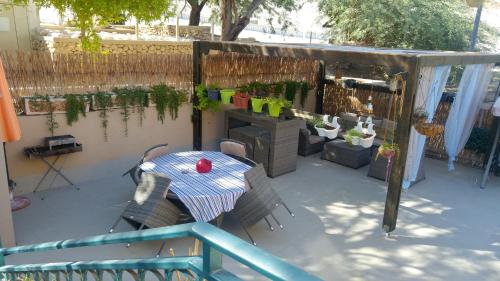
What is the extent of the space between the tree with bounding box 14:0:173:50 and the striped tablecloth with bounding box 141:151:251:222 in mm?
2771

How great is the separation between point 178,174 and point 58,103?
8.50ft

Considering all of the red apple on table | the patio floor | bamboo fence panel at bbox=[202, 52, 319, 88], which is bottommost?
the patio floor

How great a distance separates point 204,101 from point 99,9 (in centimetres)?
256

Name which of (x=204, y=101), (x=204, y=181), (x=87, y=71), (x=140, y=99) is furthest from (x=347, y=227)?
(x=87, y=71)

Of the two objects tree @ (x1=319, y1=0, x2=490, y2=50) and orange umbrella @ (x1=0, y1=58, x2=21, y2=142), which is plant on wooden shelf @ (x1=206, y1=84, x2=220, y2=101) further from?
tree @ (x1=319, y1=0, x2=490, y2=50)

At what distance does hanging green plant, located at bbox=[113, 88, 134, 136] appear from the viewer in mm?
7223

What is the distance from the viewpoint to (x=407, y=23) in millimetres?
14594

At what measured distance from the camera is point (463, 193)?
7.21 m

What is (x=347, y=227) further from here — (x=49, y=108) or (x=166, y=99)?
(x=49, y=108)

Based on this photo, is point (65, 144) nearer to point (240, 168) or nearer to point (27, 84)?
point (27, 84)

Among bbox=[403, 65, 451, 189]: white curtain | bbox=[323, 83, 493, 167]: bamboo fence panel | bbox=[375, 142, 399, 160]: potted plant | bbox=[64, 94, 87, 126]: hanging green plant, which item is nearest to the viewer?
bbox=[375, 142, 399, 160]: potted plant

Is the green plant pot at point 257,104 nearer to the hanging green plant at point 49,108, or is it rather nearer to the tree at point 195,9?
the hanging green plant at point 49,108

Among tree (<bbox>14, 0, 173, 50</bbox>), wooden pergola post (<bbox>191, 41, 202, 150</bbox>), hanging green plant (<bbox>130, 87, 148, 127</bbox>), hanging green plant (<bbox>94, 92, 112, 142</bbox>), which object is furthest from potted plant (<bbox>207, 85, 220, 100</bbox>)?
hanging green plant (<bbox>94, 92, 112, 142</bbox>)

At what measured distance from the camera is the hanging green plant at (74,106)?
665 centimetres
